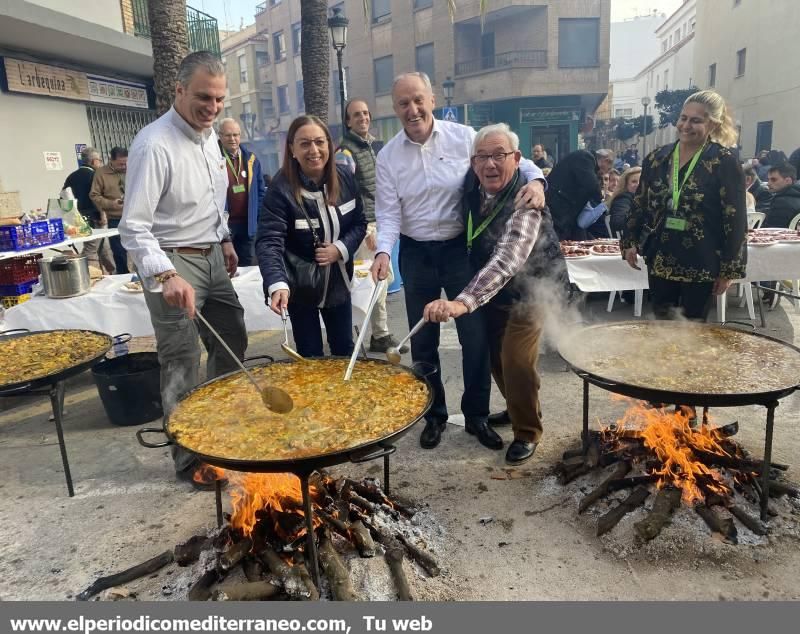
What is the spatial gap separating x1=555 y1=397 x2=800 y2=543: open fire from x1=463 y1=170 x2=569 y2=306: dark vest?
3.30ft

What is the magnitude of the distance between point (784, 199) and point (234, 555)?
8.00m

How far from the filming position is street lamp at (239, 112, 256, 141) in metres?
43.5

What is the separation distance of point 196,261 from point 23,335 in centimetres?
169

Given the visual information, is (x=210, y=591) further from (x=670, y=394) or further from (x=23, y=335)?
(x=23, y=335)

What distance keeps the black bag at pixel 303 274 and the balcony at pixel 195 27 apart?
1280 centimetres

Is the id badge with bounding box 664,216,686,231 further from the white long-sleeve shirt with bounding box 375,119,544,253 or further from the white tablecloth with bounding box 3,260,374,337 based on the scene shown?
the white tablecloth with bounding box 3,260,374,337

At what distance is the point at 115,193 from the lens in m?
9.09

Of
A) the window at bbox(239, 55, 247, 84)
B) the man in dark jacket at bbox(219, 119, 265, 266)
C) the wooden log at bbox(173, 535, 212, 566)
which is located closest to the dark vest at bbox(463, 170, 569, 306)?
the wooden log at bbox(173, 535, 212, 566)

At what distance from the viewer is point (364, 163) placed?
595 cm

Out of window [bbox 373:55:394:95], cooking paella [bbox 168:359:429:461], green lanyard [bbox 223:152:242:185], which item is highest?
window [bbox 373:55:394:95]

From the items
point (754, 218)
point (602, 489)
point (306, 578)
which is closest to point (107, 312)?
point (306, 578)

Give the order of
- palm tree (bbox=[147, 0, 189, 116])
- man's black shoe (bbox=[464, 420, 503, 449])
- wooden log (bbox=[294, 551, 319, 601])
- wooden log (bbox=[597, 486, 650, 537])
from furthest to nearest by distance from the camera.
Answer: palm tree (bbox=[147, 0, 189, 116])
man's black shoe (bbox=[464, 420, 503, 449])
wooden log (bbox=[597, 486, 650, 537])
wooden log (bbox=[294, 551, 319, 601])

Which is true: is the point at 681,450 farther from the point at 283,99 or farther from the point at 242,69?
the point at 242,69

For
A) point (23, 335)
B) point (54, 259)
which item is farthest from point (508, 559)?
point (54, 259)
